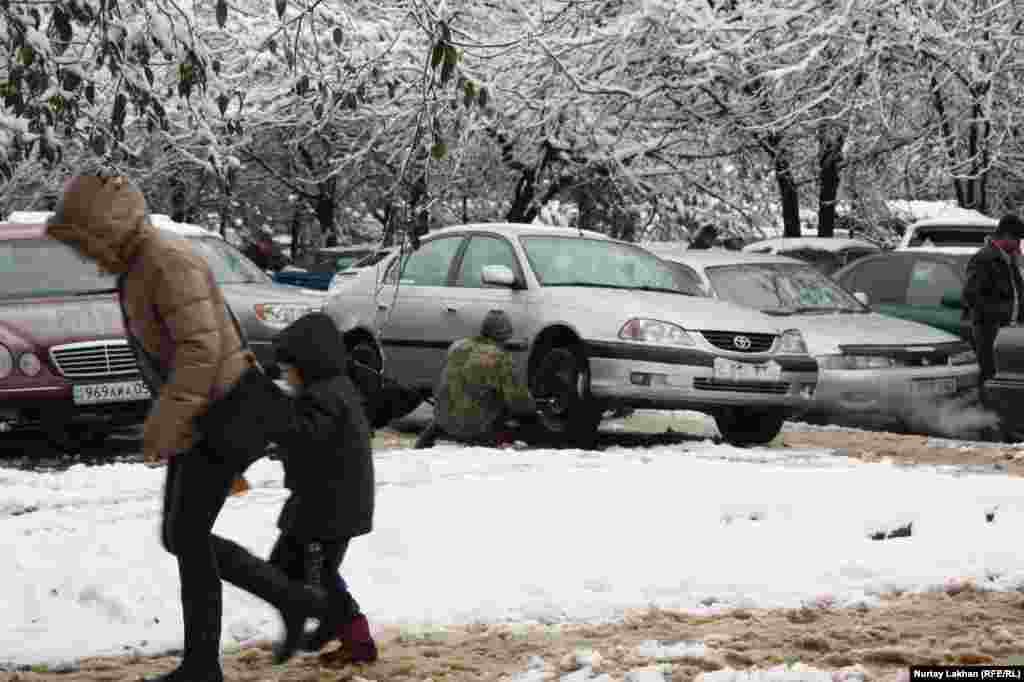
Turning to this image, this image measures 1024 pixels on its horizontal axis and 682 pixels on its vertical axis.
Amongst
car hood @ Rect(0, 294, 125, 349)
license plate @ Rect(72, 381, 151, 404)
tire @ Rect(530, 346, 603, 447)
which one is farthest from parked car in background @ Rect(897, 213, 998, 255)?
license plate @ Rect(72, 381, 151, 404)

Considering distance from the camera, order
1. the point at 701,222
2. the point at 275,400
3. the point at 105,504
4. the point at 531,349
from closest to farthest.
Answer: the point at 275,400, the point at 105,504, the point at 531,349, the point at 701,222

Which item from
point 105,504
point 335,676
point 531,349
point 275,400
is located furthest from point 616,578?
point 531,349

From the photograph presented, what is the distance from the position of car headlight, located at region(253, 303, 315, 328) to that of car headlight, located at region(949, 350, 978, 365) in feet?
17.4

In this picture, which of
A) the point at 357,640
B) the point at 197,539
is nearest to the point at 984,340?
the point at 357,640

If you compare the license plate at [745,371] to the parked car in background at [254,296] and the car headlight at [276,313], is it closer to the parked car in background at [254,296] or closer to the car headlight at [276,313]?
the parked car in background at [254,296]

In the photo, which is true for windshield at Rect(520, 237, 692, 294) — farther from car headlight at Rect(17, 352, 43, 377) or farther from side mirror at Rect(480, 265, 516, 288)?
car headlight at Rect(17, 352, 43, 377)

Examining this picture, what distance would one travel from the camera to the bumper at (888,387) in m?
13.9

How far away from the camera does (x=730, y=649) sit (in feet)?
19.5

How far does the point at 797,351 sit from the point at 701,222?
14.1m

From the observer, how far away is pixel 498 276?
12922 millimetres

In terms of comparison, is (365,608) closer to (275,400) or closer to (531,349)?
(275,400)

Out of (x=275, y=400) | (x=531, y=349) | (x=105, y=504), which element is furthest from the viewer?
(x=531, y=349)

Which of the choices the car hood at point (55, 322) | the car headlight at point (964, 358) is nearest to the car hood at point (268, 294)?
the car hood at point (55, 322)

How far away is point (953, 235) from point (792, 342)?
10059mm
